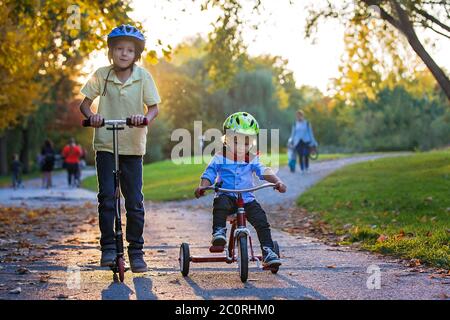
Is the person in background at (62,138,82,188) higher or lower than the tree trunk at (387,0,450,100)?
lower

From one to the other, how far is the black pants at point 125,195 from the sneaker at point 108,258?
5 cm

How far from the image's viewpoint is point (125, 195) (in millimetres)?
7172

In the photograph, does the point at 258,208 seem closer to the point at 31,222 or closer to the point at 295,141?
the point at 31,222

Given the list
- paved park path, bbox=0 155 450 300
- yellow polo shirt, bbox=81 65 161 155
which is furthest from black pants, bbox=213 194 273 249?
yellow polo shirt, bbox=81 65 161 155

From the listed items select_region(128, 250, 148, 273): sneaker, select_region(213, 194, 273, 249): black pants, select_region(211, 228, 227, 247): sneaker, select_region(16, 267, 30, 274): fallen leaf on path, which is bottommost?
select_region(16, 267, 30, 274): fallen leaf on path

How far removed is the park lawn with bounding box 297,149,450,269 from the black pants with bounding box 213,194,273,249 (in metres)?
1.77

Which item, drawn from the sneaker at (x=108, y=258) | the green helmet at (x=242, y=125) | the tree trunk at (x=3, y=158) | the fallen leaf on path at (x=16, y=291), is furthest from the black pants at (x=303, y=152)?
the tree trunk at (x=3, y=158)

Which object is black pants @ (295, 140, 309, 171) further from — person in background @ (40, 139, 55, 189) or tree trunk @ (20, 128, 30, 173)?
tree trunk @ (20, 128, 30, 173)

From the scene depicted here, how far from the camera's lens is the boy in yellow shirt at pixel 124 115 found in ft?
22.8

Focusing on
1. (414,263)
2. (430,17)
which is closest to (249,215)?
(414,263)

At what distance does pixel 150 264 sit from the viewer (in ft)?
26.1

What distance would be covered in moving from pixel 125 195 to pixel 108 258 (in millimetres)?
671

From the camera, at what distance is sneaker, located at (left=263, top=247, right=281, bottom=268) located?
681 centimetres

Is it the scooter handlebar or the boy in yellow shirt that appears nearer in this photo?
the scooter handlebar
